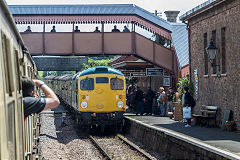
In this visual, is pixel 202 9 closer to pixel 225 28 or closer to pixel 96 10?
pixel 225 28

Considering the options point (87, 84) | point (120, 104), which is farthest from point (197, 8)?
point (87, 84)

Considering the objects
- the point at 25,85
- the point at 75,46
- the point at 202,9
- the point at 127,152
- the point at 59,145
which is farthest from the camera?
the point at 75,46

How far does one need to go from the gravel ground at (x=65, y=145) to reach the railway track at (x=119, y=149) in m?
0.31

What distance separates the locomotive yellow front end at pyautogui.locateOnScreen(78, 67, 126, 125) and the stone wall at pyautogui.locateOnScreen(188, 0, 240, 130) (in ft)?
11.1

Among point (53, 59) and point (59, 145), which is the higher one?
point (53, 59)

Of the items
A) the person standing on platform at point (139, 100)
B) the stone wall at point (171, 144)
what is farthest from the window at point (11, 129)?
the person standing on platform at point (139, 100)

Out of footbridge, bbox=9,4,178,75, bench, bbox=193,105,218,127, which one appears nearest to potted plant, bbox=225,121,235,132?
bench, bbox=193,105,218,127

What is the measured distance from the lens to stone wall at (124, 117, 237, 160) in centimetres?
1057

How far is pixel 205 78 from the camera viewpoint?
19609mm

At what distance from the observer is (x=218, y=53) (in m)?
18.1

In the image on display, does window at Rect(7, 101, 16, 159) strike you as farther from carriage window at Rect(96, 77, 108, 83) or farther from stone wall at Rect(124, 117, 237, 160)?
carriage window at Rect(96, 77, 108, 83)

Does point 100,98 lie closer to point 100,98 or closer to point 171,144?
point 100,98

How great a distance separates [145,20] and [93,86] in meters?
10.8

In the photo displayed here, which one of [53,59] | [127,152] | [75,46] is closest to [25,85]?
[127,152]
